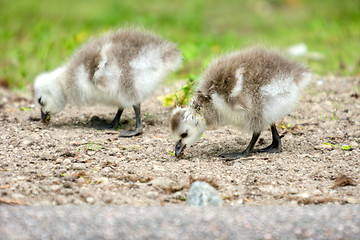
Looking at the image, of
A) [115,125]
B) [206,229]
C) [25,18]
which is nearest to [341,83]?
[115,125]

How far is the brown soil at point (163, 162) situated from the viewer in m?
3.33

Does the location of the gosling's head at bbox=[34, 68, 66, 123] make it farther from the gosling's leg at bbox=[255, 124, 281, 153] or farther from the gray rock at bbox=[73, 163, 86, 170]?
the gosling's leg at bbox=[255, 124, 281, 153]

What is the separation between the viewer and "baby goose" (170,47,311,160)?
4098 mm

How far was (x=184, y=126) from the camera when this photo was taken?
4.23 metres

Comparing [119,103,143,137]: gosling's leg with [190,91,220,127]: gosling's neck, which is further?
[119,103,143,137]: gosling's leg

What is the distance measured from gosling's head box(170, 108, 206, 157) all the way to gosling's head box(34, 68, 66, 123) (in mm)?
1754

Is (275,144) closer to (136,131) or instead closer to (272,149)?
(272,149)

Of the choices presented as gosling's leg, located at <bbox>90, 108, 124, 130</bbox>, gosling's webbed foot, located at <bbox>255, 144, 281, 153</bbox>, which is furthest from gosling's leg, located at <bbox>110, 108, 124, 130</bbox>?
gosling's webbed foot, located at <bbox>255, 144, 281, 153</bbox>

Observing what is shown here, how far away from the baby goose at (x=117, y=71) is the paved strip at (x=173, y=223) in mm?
2278

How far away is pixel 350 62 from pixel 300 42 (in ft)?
6.77

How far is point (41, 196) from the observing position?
3230mm

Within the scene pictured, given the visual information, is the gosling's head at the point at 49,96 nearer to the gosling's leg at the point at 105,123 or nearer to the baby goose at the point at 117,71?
the baby goose at the point at 117,71

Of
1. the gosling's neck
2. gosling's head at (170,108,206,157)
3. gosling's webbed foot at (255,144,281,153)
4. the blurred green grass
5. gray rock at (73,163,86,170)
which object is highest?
the blurred green grass

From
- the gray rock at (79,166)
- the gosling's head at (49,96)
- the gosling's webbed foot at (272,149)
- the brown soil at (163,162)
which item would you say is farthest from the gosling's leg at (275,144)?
the gosling's head at (49,96)
